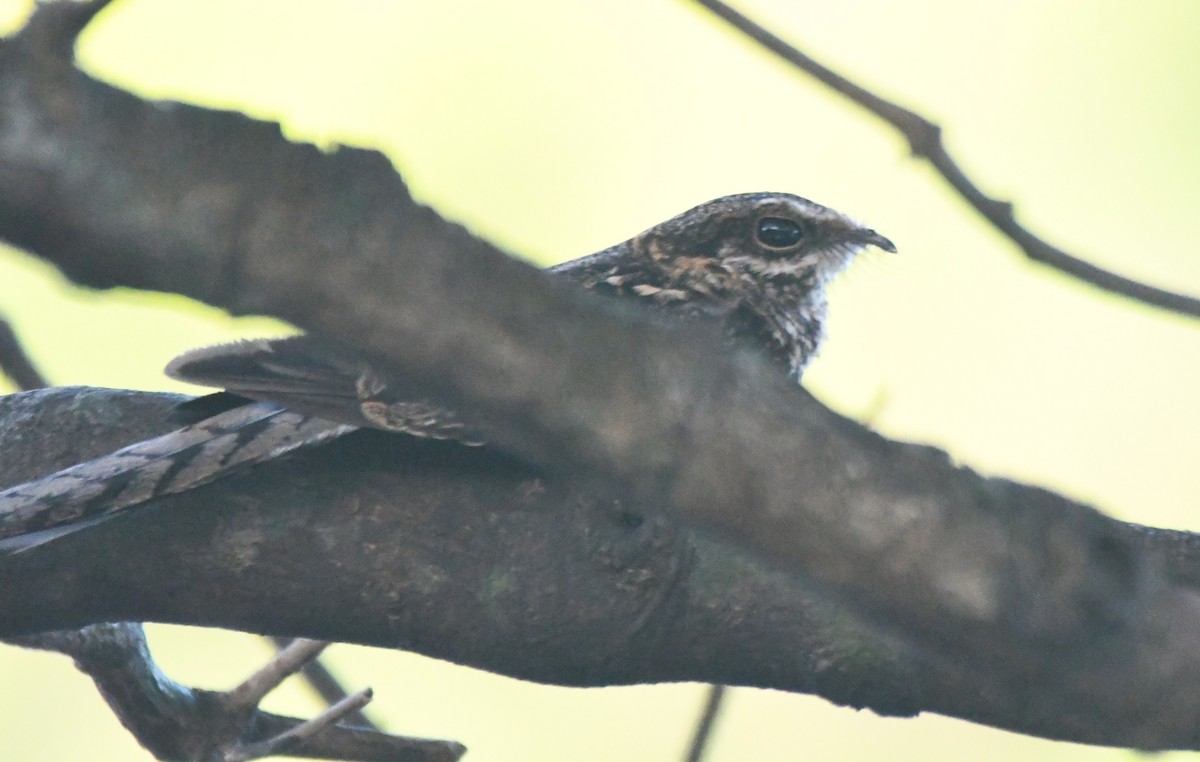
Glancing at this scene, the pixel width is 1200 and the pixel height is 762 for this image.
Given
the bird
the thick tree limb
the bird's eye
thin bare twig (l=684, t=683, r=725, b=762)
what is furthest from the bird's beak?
the thick tree limb

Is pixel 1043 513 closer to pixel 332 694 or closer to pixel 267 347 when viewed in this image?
pixel 267 347

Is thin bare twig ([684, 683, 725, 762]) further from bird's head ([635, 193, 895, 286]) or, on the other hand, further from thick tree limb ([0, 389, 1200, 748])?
bird's head ([635, 193, 895, 286])

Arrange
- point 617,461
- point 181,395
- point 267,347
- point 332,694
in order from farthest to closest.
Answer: point 332,694 < point 181,395 < point 267,347 < point 617,461

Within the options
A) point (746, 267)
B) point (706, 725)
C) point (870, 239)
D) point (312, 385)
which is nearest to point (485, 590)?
point (312, 385)

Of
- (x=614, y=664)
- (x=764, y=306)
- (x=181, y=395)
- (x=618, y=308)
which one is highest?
(x=764, y=306)

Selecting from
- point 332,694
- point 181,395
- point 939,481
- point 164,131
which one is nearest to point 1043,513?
point 939,481

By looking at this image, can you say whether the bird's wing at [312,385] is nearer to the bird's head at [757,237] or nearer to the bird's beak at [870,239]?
the bird's head at [757,237]

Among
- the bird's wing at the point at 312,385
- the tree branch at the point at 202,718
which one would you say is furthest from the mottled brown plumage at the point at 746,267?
the tree branch at the point at 202,718
